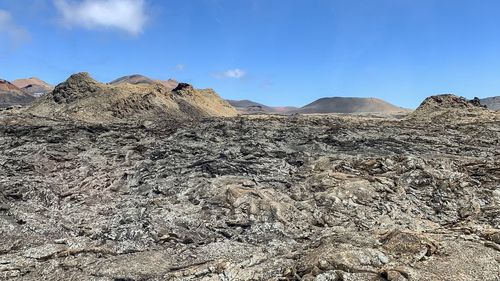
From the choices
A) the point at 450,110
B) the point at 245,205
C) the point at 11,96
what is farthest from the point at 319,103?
the point at 245,205

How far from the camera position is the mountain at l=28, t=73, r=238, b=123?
103ft

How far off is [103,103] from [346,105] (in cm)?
11753

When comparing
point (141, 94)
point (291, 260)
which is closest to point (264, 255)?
point (291, 260)

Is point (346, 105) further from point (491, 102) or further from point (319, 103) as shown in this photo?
point (491, 102)

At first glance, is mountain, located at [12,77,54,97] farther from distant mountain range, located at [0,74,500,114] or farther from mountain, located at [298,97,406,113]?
mountain, located at [298,97,406,113]

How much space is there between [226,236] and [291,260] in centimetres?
200

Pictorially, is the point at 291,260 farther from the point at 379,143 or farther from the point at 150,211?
the point at 379,143

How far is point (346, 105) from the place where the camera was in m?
142

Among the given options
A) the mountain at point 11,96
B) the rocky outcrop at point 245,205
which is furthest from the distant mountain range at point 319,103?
the rocky outcrop at point 245,205

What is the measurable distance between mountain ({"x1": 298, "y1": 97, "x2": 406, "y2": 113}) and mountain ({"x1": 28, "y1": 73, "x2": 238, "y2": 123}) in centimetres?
9613

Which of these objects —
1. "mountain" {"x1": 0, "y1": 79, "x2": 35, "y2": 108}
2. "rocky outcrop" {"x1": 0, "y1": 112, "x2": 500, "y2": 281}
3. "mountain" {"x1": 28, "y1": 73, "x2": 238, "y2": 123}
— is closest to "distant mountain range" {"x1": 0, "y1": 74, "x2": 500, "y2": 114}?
"mountain" {"x1": 0, "y1": 79, "x2": 35, "y2": 108}

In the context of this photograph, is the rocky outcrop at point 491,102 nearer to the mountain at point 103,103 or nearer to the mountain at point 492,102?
the mountain at point 492,102

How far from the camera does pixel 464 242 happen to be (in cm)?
791

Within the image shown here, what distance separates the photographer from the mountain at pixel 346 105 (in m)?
131
